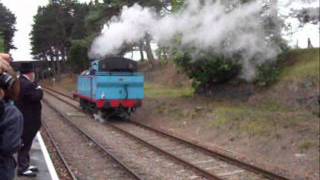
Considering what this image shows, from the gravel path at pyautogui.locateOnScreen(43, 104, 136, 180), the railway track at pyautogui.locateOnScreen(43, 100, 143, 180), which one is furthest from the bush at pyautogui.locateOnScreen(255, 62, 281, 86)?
the gravel path at pyautogui.locateOnScreen(43, 104, 136, 180)

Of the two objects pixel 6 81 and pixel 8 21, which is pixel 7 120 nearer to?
pixel 6 81

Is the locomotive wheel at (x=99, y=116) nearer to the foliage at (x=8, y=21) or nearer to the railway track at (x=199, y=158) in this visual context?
the railway track at (x=199, y=158)

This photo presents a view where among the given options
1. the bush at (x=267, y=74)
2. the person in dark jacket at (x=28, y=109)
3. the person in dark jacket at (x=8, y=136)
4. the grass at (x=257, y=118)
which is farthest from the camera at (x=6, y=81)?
the bush at (x=267, y=74)

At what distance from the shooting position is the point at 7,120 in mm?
4250

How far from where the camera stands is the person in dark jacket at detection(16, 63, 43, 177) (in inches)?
343

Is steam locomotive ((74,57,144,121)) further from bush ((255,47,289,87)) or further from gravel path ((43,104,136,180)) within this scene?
bush ((255,47,289,87))

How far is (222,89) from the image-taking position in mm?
23578

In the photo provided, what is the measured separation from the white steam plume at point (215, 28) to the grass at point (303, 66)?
92cm

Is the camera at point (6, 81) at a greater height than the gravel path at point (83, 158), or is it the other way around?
the camera at point (6, 81)

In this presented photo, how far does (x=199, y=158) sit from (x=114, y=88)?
9.76 meters

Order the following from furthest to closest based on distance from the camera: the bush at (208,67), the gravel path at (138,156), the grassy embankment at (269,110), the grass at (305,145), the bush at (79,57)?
the bush at (79,57) < the bush at (208,67) < the grassy embankment at (269,110) < the grass at (305,145) < the gravel path at (138,156)

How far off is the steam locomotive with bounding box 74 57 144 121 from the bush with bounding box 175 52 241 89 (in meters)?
1.92

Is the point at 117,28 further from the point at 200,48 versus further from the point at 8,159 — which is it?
the point at 8,159

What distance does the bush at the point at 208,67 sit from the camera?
2222 centimetres
